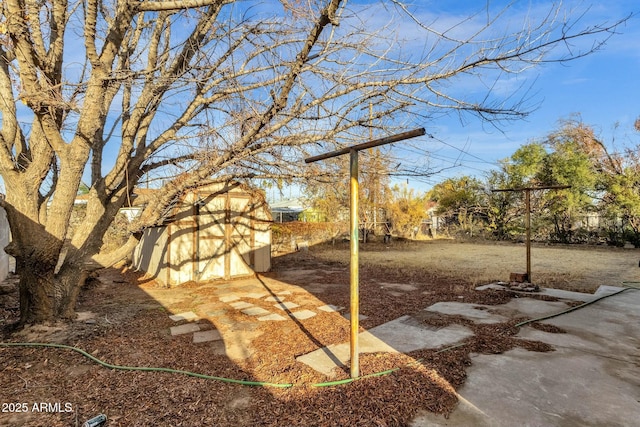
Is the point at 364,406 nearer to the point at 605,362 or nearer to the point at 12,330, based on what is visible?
the point at 605,362

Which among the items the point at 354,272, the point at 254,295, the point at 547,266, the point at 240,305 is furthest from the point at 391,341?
the point at 547,266

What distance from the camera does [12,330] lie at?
12.9ft

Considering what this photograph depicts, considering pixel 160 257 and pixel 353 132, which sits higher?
pixel 353 132

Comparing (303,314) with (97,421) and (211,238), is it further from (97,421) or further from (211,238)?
(211,238)

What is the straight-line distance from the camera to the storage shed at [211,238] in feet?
24.7

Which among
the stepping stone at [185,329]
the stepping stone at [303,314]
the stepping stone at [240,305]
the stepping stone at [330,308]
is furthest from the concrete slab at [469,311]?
the stepping stone at [185,329]

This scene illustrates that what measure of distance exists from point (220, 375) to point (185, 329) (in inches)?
64.8

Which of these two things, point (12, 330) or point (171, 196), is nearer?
point (12, 330)

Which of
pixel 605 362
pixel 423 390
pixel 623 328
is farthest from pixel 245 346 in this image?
pixel 623 328

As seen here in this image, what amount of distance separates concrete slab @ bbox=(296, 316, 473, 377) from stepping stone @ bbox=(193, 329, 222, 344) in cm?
132

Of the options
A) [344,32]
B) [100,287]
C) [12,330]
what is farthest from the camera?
[100,287]

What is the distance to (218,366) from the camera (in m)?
3.10

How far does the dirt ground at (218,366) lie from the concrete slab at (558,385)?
0.48 ft

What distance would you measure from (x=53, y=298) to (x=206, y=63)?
143 inches
